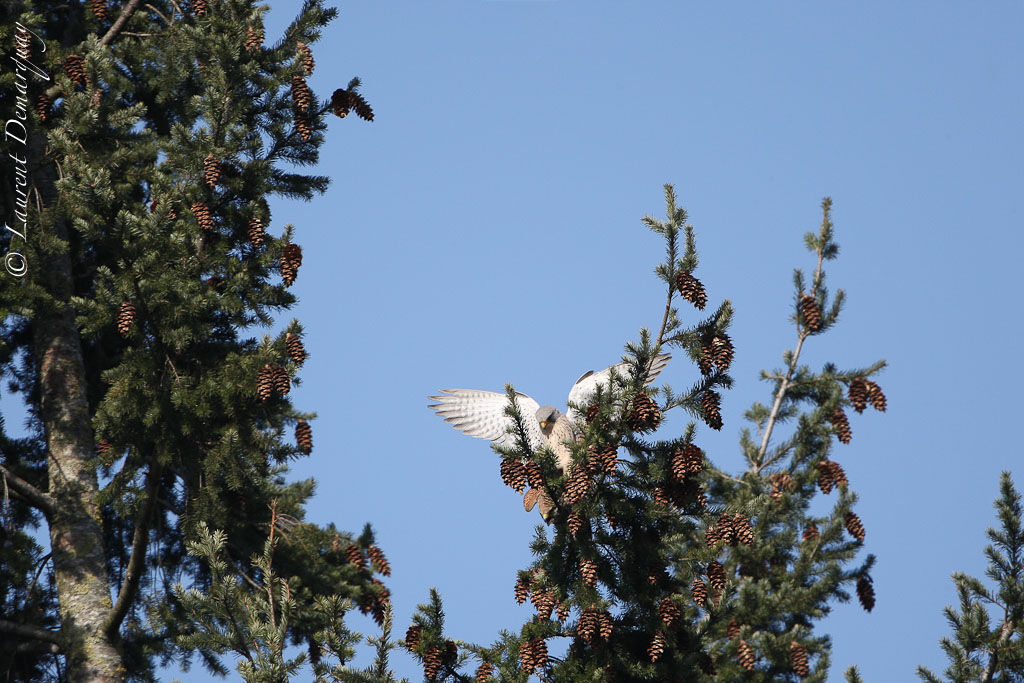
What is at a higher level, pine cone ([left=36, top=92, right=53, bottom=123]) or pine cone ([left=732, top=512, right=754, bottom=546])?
pine cone ([left=36, top=92, right=53, bottom=123])

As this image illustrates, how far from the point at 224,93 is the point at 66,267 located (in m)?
2.11

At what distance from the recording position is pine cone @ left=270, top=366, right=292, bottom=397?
6.57 m

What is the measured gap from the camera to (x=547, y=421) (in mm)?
8328

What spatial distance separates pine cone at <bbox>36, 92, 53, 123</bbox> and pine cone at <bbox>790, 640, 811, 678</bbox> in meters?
6.97

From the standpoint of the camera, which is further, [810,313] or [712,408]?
[810,313]

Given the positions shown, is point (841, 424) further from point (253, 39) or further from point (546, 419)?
point (253, 39)

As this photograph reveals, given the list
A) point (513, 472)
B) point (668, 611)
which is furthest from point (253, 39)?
point (668, 611)

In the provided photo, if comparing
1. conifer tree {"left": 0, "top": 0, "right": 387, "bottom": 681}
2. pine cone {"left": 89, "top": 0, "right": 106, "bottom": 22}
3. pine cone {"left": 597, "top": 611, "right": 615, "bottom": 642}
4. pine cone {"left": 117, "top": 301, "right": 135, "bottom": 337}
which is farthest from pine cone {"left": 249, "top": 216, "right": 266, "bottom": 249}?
pine cone {"left": 597, "top": 611, "right": 615, "bottom": 642}

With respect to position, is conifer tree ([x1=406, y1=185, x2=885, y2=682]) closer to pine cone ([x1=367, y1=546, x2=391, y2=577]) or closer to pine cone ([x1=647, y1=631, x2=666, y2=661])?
pine cone ([x1=647, y1=631, x2=666, y2=661])

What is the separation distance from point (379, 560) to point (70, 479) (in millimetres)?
2405

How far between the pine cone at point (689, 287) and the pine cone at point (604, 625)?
1630mm

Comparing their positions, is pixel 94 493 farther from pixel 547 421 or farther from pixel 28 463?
pixel 547 421

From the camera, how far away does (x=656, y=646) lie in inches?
213

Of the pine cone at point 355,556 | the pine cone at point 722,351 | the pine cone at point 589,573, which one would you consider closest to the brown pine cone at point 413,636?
the pine cone at point 589,573
